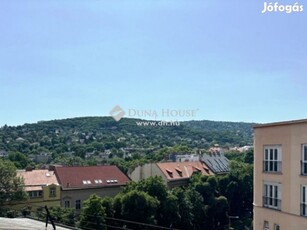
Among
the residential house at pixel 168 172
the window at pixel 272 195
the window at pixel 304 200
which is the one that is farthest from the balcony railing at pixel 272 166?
the residential house at pixel 168 172

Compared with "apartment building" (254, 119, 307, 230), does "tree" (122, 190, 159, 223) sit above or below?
below

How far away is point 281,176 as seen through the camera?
17031 millimetres

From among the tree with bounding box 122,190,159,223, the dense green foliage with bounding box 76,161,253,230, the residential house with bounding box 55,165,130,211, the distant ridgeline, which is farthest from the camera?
the distant ridgeline

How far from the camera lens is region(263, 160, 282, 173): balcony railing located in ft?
56.7

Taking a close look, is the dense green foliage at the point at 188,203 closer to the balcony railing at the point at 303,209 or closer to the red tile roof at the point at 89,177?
the red tile roof at the point at 89,177

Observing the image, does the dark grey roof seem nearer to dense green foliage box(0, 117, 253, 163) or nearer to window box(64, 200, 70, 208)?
window box(64, 200, 70, 208)

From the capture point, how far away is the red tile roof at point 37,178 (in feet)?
137

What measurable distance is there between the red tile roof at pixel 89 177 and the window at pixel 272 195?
30081 mm

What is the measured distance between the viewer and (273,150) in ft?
58.1

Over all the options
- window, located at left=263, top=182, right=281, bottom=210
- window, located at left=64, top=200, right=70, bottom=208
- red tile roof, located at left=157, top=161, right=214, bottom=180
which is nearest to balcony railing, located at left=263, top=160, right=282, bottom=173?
window, located at left=263, top=182, right=281, bottom=210

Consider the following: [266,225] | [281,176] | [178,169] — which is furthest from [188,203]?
[281,176]

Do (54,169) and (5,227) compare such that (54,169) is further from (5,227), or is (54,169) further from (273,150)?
(5,227)

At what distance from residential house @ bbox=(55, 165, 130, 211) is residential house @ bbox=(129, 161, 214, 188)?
15.3 feet

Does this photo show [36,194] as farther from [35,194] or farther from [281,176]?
[281,176]
